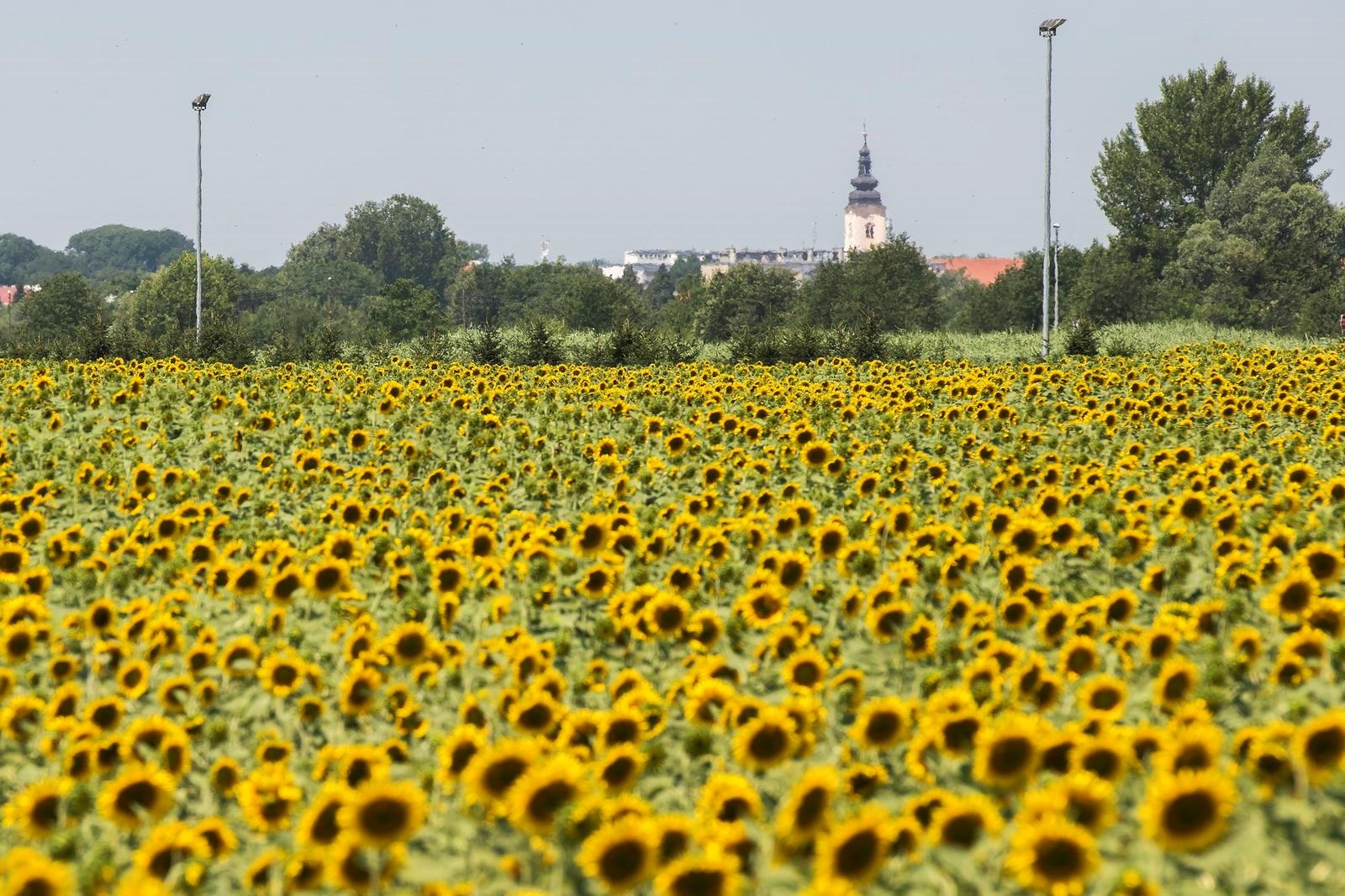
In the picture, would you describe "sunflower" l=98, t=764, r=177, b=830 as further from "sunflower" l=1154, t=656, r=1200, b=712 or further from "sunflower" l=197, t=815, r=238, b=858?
"sunflower" l=1154, t=656, r=1200, b=712

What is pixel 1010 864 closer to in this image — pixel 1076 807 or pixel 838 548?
pixel 1076 807

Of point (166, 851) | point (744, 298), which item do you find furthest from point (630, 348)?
point (744, 298)

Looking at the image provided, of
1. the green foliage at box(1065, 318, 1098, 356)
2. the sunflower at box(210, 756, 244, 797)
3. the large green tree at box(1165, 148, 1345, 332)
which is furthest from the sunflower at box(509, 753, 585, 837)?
the large green tree at box(1165, 148, 1345, 332)

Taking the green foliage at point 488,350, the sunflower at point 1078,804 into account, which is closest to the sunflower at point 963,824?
the sunflower at point 1078,804

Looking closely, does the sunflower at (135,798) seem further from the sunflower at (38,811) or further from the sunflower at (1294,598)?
the sunflower at (1294,598)

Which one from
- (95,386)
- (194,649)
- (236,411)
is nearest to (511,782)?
(194,649)

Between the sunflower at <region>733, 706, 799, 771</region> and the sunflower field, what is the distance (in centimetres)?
1

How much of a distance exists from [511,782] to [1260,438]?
10.9 meters

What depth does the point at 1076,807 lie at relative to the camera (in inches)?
171

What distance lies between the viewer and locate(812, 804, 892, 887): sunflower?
416cm

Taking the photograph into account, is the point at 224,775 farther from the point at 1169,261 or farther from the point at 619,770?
the point at 1169,261

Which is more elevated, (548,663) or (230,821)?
(548,663)

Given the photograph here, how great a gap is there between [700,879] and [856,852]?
0.46m

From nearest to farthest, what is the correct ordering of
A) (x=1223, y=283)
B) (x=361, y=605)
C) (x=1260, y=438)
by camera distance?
(x=361, y=605) → (x=1260, y=438) → (x=1223, y=283)
